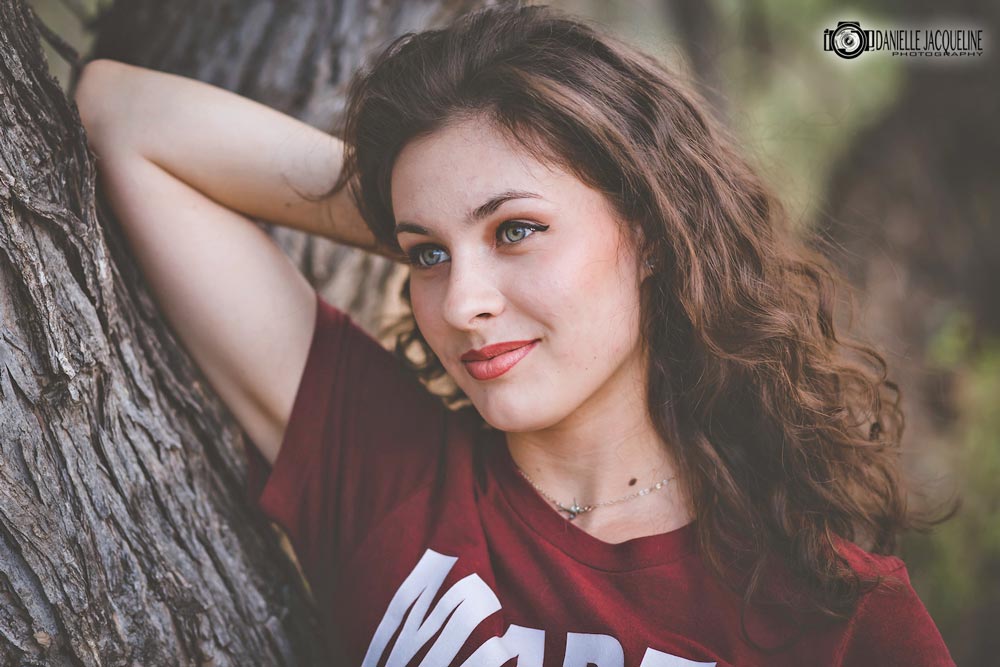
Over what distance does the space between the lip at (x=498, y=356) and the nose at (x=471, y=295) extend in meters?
0.07

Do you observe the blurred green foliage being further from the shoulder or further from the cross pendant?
the cross pendant

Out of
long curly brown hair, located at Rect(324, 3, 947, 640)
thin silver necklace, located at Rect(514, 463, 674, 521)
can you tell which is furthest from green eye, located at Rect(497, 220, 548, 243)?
thin silver necklace, located at Rect(514, 463, 674, 521)

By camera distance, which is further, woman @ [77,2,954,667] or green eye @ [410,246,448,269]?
green eye @ [410,246,448,269]

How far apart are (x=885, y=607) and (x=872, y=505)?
43 cm

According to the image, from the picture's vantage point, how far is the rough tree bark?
1406 mm

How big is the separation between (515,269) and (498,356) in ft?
0.60

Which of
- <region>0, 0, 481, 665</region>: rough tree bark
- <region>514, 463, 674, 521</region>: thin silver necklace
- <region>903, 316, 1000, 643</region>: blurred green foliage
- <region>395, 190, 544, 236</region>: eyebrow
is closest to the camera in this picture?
<region>0, 0, 481, 665</region>: rough tree bark

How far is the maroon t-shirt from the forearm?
0.27m

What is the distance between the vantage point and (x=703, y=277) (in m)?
1.76

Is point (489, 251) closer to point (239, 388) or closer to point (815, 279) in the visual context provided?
point (239, 388)

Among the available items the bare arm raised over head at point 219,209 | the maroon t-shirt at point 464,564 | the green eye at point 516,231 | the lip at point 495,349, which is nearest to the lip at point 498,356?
the lip at point 495,349

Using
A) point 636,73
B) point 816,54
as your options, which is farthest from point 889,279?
point 636,73

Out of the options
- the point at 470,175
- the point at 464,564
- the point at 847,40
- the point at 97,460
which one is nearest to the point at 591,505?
the point at 464,564

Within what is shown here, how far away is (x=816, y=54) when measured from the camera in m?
6.13
